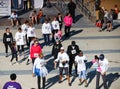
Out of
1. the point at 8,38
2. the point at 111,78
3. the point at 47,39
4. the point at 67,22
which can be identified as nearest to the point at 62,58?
the point at 111,78

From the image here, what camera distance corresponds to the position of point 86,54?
73.4 ft

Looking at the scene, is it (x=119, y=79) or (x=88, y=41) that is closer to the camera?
(x=119, y=79)

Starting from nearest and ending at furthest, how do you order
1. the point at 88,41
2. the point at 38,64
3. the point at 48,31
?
1. the point at 38,64
2. the point at 48,31
3. the point at 88,41

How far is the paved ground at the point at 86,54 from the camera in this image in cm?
1886

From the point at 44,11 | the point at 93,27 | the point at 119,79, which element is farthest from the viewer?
the point at 44,11

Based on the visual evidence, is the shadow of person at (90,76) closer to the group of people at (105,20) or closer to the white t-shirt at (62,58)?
the white t-shirt at (62,58)

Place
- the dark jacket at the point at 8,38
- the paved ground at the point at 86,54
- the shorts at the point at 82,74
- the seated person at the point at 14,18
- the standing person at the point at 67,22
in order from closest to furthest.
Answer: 1. the shorts at the point at 82,74
2. the paved ground at the point at 86,54
3. the dark jacket at the point at 8,38
4. the standing person at the point at 67,22
5. the seated person at the point at 14,18

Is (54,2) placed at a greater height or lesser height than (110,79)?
greater

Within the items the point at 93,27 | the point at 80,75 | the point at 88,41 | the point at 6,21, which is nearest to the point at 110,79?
the point at 80,75

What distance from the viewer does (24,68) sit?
2050cm

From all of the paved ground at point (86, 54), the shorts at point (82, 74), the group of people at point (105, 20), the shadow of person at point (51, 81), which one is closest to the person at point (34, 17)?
the paved ground at point (86, 54)

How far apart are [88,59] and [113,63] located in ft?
4.29

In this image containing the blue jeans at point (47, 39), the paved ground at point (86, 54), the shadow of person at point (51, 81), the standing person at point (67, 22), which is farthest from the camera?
the standing person at point (67, 22)

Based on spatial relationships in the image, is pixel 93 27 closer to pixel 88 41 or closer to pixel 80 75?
pixel 88 41
